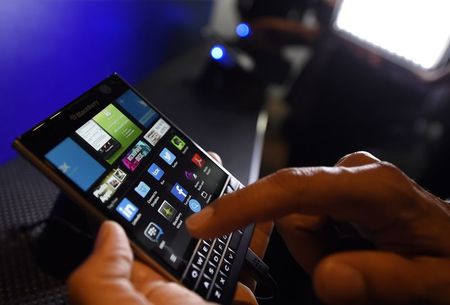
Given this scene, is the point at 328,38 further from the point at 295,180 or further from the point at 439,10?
the point at 295,180

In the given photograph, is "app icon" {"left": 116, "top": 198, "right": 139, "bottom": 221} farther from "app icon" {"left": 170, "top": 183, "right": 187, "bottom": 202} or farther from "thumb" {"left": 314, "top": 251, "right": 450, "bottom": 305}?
"thumb" {"left": 314, "top": 251, "right": 450, "bottom": 305}

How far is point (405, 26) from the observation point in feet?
3.38

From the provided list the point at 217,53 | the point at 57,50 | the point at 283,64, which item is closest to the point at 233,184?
the point at 57,50

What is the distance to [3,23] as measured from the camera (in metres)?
0.58

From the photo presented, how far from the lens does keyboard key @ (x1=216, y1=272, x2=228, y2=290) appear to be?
0.38 meters

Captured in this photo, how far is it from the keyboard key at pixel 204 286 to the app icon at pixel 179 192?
104mm

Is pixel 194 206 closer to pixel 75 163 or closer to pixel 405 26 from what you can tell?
pixel 75 163

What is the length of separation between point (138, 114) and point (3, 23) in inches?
11.9

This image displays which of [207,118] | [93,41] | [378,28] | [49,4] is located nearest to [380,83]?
[378,28]

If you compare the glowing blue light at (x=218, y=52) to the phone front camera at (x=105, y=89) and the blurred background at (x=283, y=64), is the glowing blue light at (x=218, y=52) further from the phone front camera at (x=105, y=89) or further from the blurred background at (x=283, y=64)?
the phone front camera at (x=105, y=89)

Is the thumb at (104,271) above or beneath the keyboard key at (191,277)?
beneath

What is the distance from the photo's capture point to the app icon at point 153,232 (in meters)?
0.36

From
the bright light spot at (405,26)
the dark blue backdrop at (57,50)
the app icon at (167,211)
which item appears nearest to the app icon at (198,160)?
the app icon at (167,211)

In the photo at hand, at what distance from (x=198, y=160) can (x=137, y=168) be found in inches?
4.7
